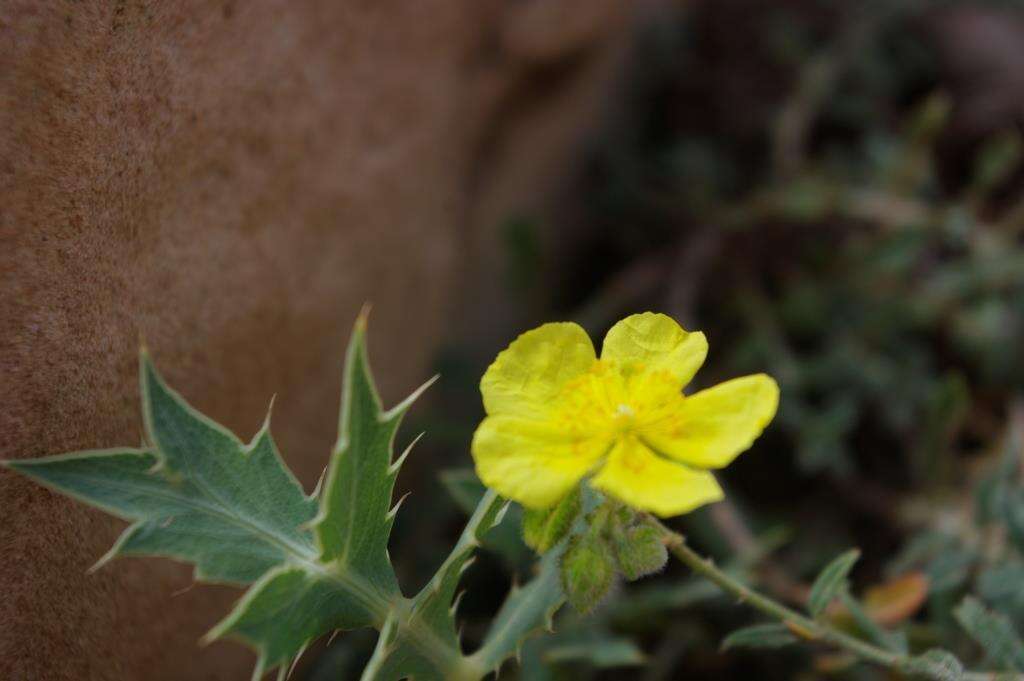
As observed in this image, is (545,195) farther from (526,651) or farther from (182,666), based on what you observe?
(182,666)

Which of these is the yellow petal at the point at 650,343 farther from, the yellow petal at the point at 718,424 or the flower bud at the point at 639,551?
the flower bud at the point at 639,551

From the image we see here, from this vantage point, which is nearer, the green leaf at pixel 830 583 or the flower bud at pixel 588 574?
the flower bud at pixel 588 574

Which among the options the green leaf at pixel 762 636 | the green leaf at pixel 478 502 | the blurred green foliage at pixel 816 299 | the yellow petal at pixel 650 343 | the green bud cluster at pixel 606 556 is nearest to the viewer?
the green bud cluster at pixel 606 556

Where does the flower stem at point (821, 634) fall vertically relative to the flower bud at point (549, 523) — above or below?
below

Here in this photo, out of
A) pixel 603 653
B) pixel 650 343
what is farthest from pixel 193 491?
pixel 603 653

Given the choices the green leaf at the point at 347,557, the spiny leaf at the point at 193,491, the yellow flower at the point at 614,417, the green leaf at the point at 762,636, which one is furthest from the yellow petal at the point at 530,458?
the green leaf at the point at 762,636

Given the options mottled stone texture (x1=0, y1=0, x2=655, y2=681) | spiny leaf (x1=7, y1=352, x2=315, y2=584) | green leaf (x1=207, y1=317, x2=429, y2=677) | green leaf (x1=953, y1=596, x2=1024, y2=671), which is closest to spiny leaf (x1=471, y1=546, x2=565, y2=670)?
green leaf (x1=207, y1=317, x2=429, y2=677)

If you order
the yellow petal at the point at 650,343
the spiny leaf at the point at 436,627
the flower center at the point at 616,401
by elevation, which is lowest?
the spiny leaf at the point at 436,627

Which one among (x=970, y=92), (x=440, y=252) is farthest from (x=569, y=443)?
(x=970, y=92)
